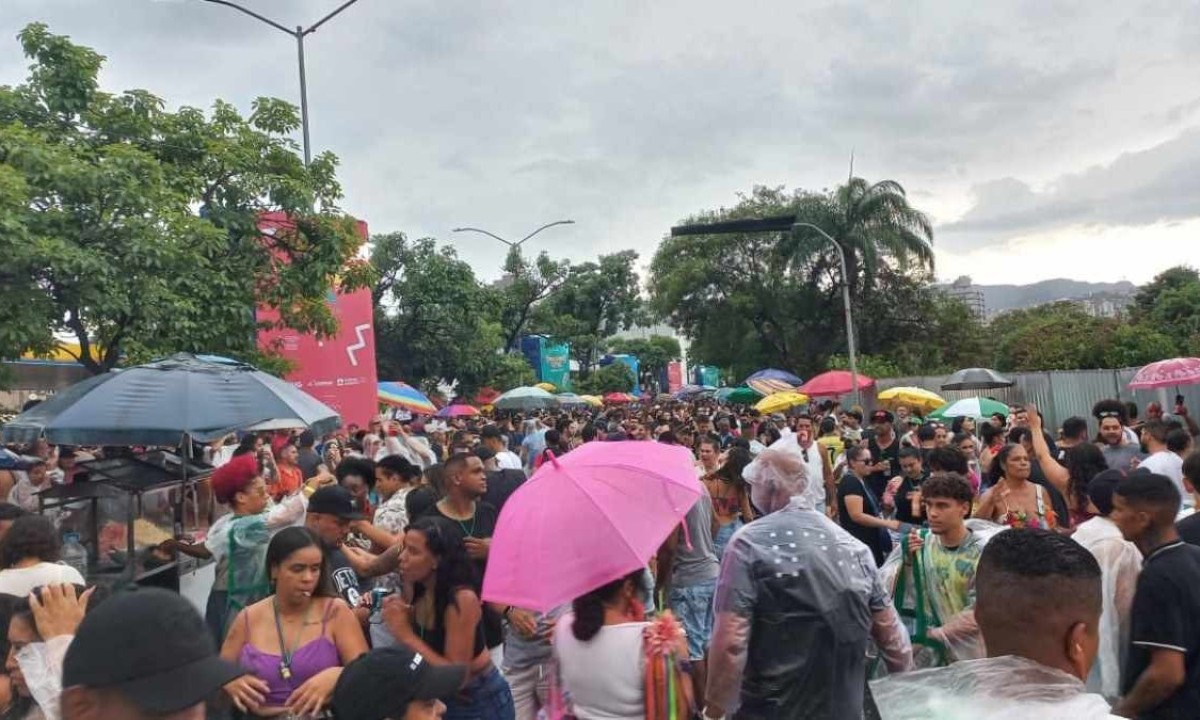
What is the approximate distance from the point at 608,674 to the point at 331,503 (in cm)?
209

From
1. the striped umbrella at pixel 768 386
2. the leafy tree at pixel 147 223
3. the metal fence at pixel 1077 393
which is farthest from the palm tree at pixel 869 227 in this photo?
the leafy tree at pixel 147 223

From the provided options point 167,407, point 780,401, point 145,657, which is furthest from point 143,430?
point 780,401

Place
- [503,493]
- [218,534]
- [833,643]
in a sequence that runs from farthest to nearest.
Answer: [503,493], [218,534], [833,643]

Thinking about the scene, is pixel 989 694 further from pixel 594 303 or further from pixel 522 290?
pixel 594 303

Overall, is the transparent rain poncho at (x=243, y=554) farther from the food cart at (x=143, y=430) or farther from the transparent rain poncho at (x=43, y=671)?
the transparent rain poncho at (x=43, y=671)

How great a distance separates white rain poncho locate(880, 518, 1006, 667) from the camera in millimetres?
4066

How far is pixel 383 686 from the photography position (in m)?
2.66

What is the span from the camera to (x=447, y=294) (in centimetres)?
3303

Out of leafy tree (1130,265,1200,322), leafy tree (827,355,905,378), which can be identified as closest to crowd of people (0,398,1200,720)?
leafy tree (827,355,905,378)

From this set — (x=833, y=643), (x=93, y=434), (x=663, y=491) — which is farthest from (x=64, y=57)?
(x=833, y=643)

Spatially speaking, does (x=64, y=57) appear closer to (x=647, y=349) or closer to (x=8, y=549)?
(x=8, y=549)

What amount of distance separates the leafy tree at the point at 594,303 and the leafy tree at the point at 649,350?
18.8 metres

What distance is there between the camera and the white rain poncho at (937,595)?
13.3ft

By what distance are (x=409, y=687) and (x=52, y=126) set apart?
40.2ft
